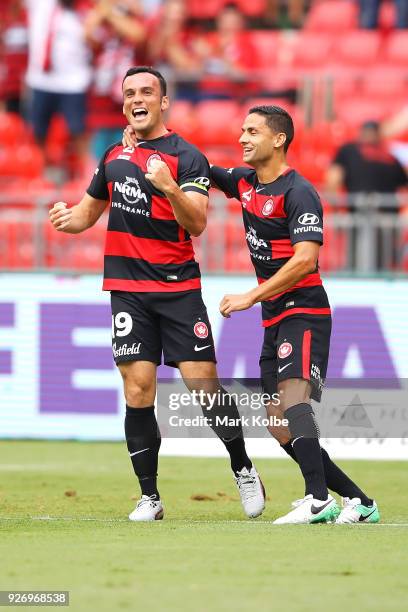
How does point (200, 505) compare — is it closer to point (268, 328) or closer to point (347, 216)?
point (268, 328)

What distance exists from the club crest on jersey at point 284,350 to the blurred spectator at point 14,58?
11.6 meters

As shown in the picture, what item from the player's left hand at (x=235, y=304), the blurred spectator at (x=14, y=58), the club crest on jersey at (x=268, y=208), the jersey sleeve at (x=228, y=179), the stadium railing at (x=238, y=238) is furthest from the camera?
the blurred spectator at (x=14, y=58)

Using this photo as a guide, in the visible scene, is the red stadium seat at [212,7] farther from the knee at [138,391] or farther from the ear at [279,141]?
the knee at [138,391]

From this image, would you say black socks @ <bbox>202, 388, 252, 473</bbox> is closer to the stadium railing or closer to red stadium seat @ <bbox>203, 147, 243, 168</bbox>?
the stadium railing

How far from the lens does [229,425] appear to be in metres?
7.99

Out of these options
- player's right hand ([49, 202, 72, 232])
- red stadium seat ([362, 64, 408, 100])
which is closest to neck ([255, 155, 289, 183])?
player's right hand ([49, 202, 72, 232])

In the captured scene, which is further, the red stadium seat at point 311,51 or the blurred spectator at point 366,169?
the red stadium seat at point 311,51

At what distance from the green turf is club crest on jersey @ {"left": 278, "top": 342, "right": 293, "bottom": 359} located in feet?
3.02

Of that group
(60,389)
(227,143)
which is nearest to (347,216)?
(60,389)

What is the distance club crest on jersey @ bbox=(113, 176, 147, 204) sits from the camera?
7895 mm

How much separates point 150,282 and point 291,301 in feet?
2.77

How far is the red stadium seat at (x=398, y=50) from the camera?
19969 millimetres

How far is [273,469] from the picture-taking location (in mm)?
11008

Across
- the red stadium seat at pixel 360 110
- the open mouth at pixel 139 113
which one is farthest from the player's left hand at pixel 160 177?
the red stadium seat at pixel 360 110
